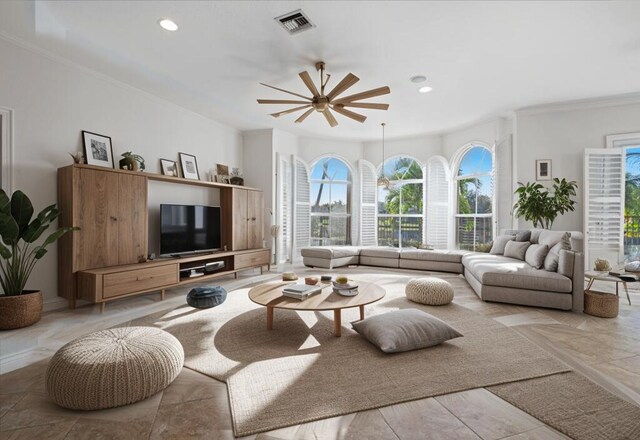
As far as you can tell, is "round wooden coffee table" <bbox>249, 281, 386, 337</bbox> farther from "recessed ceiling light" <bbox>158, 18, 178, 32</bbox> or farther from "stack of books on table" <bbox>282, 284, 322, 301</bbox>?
"recessed ceiling light" <bbox>158, 18, 178, 32</bbox>

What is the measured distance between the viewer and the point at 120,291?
11.4 ft

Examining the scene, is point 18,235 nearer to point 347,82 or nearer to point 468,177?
point 347,82

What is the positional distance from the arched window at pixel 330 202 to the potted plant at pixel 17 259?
16.4ft

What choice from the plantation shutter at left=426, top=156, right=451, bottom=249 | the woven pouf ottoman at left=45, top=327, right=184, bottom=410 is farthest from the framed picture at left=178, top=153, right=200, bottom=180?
the plantation shutter at left=426, top=156, right=451, bottom=249

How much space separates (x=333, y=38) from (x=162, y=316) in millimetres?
3361

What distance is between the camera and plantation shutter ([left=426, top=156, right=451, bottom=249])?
6945 mm

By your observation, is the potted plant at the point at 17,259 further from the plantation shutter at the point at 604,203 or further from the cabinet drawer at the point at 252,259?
the plantation shutter at the point at 604,203

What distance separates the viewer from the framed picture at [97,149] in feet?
12.3

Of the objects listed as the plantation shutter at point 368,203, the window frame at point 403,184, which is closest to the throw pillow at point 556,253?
the window frame at point 403,184

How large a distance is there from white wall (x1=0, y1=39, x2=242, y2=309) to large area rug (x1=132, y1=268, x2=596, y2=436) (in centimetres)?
189

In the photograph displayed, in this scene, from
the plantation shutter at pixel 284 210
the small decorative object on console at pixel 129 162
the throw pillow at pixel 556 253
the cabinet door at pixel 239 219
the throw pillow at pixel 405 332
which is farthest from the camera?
the plantation shutter at pixel 284 210

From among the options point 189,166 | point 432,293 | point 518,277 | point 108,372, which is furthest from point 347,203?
point 108,372

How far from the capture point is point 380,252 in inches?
243

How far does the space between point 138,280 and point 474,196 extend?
626cm
